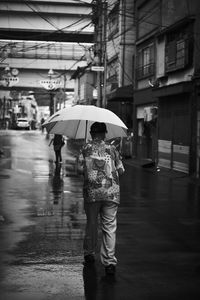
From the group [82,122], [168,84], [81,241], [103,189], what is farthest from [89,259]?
[168,84]

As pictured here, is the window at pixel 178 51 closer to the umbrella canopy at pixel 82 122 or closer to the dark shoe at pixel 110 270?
the umbrella canopy at pixel 82 122

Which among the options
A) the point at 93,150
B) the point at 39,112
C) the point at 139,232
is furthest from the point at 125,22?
the point at 39,112

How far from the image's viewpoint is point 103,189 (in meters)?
6.70

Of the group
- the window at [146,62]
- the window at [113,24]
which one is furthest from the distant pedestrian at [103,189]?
the window at [113,24]

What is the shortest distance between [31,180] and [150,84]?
1079cm

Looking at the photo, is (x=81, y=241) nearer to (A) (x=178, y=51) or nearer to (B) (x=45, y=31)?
(A) (x=178, y=51)

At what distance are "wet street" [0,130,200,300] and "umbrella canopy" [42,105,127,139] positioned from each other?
1.72 meters

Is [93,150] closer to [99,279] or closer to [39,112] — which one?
[99,279]

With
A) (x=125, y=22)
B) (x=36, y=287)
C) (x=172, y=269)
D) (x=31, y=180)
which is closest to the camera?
(x=36, y=287)

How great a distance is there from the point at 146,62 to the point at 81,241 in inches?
819

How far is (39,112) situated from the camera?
16600 cm

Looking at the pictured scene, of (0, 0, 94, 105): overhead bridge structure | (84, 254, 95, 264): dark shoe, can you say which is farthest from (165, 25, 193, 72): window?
(84, 254, 95, 264): dark shoe

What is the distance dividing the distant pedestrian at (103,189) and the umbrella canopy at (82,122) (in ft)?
1.17

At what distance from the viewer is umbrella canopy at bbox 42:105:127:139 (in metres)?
7.23
